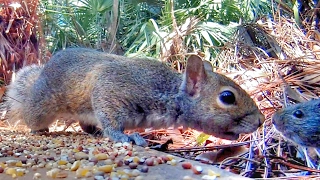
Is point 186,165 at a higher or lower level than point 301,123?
lower

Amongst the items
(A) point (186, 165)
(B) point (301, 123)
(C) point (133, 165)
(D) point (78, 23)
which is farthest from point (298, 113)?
(D) point (78, 23)

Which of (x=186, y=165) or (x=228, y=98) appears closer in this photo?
(x=186, y=165)

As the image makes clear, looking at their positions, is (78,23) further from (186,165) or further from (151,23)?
(186,165)

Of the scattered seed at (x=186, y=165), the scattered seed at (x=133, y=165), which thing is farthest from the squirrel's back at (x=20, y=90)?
the scattered seed at (x=186, y=165)

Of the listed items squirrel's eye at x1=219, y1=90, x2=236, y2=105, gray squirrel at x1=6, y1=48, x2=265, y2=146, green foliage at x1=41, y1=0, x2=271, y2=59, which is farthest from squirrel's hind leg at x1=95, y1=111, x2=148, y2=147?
green foliage at x1=41, y1=0, x2=271, y2=59

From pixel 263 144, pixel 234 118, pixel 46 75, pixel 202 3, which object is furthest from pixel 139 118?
pixel 202 3

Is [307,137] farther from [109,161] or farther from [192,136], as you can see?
[109,161]

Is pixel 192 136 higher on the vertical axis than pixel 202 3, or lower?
lower
